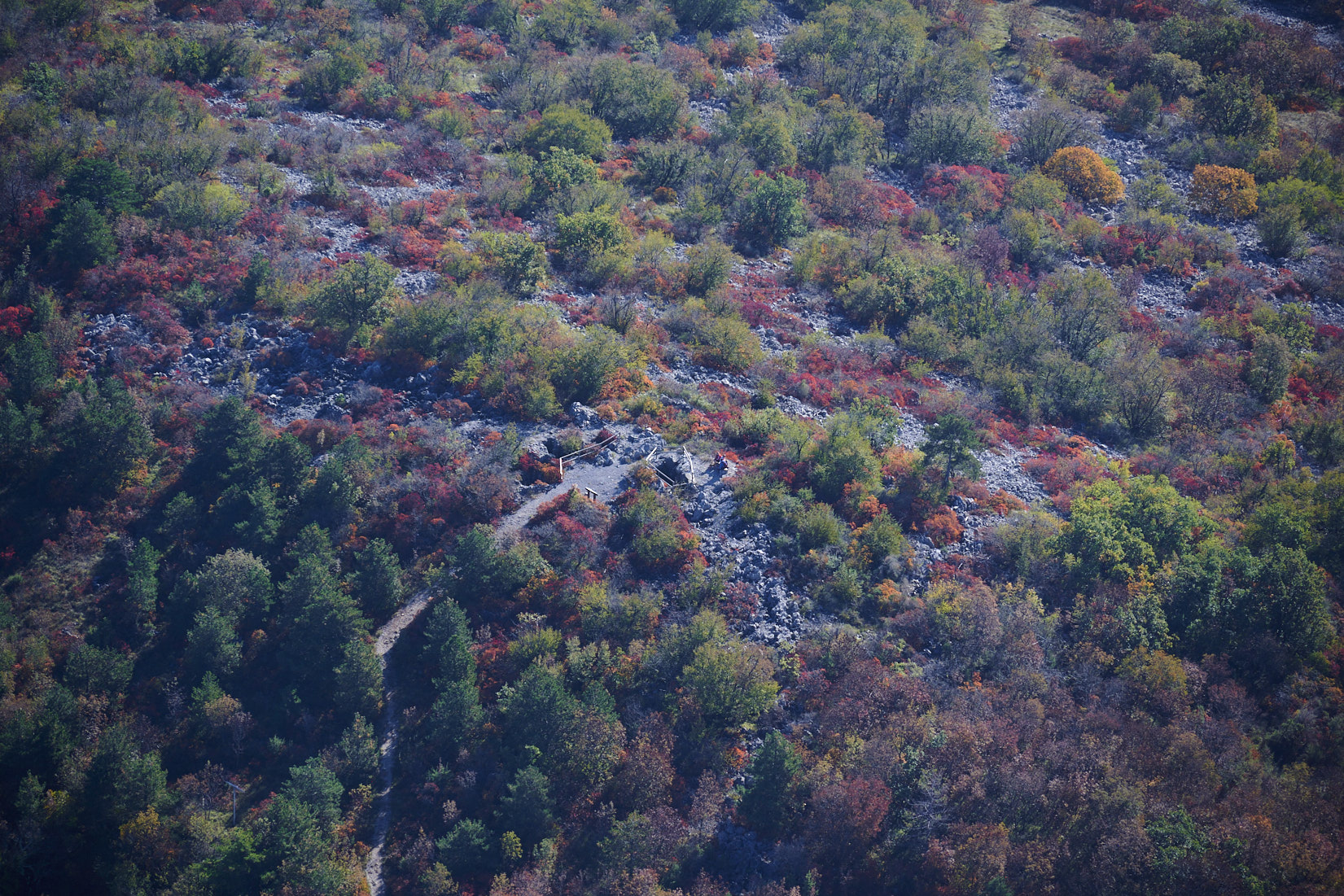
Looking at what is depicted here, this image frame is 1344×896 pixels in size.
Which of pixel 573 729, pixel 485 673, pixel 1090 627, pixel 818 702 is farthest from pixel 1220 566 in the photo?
pixel 485 673

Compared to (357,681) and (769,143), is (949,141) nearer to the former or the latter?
(769,143)

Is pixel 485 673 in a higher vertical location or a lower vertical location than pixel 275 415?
lower

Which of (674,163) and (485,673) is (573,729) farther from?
(674,163)

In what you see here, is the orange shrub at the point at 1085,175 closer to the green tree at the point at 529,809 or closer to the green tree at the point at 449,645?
the green tree at the point at 449,645

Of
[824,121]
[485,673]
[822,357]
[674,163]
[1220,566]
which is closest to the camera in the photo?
[485,673]

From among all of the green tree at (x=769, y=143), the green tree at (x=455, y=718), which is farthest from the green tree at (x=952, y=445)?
the green tree at (x=769, y=143)

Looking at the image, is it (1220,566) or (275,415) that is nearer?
(1220,566)
